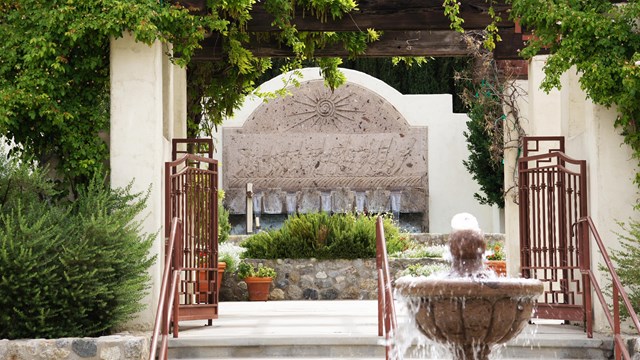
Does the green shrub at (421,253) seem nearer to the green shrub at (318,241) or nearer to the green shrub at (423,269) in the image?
the green shrub at (423,269)

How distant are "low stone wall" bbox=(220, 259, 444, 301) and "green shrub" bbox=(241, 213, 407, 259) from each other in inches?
5.7

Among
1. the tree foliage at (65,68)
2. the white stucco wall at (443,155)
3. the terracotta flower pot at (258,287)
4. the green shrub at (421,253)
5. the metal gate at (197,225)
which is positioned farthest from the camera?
the white stucco wall at (443,155)

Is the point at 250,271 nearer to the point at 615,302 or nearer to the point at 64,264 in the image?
the point at 64,264

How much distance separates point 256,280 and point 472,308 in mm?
10888

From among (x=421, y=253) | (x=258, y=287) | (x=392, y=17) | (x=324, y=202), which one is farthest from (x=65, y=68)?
(x=324, y=202)

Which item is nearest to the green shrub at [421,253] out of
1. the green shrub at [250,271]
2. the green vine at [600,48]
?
the green shrub at [250,271]

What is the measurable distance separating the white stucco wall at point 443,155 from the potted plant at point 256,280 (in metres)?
7.72

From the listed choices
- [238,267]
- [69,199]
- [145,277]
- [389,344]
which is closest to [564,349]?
[389,344]

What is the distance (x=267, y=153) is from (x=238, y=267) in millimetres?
7604

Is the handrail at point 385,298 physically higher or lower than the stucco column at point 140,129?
lower

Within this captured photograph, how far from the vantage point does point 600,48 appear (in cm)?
1105

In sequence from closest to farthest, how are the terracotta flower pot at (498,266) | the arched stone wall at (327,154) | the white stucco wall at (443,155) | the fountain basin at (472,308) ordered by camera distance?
the fountain basin at (472,308)
the terracotta flower pot at (498,266)
the arched stone wall at (327,154)
the white stucco wall at (443,155)

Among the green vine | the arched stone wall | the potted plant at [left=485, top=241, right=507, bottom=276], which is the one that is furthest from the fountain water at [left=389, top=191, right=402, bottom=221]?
the green vine

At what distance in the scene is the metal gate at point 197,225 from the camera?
1195cm
